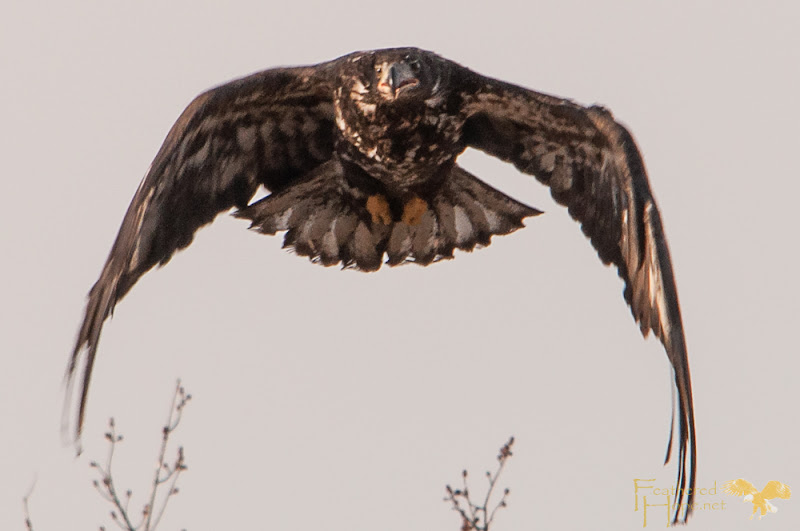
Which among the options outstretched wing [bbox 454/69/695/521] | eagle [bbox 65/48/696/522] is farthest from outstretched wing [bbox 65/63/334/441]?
outstretched wing [bbox 454/69/695/521]

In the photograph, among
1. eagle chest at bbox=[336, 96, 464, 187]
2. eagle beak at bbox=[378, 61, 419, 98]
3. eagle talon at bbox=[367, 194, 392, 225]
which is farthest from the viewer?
eagle talon at bbox=[367, 194, 392, 225]

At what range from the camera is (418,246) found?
7.79 m

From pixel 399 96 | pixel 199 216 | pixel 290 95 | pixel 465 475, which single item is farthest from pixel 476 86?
pixel 465 475

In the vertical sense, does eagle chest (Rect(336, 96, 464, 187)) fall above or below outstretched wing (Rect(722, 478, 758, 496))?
above

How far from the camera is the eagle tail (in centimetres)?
766

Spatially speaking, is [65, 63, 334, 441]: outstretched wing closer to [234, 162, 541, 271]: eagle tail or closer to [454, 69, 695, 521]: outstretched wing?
[234, 162, 541, 271]: eagle tail

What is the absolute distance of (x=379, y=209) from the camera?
7.67m

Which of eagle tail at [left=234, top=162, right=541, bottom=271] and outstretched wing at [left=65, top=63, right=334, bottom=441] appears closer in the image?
outstretched wing at [left=65, top=63, right=334, bottom=441]

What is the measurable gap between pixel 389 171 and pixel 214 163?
0.85 metres

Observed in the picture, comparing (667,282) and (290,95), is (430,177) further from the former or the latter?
(667,282)

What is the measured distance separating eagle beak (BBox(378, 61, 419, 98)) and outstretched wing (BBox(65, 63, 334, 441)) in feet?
1.14

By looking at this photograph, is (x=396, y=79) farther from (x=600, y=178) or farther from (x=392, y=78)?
(x=600, y=178)

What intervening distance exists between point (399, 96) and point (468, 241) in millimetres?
1042

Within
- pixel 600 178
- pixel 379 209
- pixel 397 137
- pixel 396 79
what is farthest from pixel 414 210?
pixel 600 178
